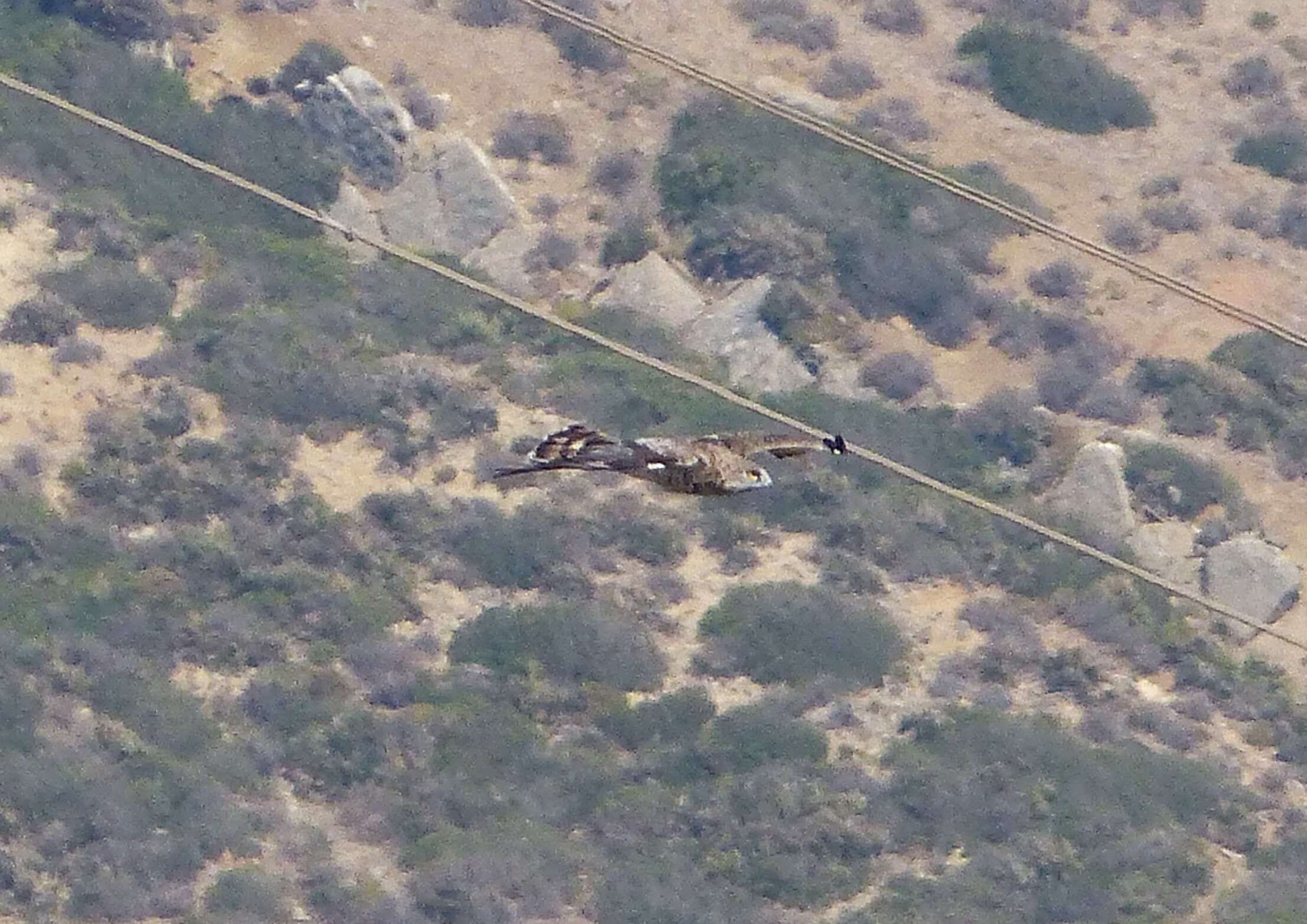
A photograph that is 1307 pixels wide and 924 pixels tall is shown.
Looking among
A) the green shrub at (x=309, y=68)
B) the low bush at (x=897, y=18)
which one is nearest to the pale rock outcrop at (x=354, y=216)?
the green shrub at (x=309, y=68)

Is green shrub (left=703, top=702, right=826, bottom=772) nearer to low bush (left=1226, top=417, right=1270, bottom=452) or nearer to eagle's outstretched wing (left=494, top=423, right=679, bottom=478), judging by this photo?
low bush (left=1226, top=417, right=1270, bottom=452)

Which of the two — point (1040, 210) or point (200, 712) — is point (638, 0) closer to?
point (1040, 210)

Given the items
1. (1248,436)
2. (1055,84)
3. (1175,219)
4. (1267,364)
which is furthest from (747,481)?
(1055,84)

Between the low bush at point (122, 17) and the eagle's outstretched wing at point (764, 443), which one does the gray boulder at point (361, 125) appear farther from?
the eagle's outstretched wing at point (764, 443)

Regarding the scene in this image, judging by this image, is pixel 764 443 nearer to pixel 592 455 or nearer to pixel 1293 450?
pixel 592 455

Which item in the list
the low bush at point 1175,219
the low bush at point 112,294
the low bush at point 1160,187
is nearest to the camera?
the low bush at point 112,294

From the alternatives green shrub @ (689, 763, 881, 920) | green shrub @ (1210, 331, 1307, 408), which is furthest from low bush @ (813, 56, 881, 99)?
green shrub @ (689, 763, 881, 920)

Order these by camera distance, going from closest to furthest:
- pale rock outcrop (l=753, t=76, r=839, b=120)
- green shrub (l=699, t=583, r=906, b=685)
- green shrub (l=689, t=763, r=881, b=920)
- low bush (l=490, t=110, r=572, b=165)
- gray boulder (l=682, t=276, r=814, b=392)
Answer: green shrub (l=689, t=763, r=881, b=920)
green shrub (l=699, t=583, r=906, b=685)
gray boulder (l=682, t=276, r=814, b=392)
low bush (l=490, t=110, r=572, b=165)
pale rock outcrop (l=753, t=76, r=839, b=120)
